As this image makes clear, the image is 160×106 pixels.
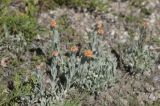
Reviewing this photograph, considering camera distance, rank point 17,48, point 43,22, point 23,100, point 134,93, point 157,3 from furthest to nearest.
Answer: point 157,3 < point 43,22 < point 17,48 < point 134,93 < point 23,100

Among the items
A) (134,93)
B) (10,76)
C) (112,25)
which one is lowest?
(134,93)

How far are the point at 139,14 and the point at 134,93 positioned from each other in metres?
1.55

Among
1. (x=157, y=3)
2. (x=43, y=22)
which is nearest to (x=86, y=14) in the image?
(x=43, y=22)

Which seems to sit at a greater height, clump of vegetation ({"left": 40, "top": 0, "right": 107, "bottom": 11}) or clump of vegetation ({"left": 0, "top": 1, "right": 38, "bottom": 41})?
clump of vegetation ({"left": 40, "top": 0, "right": 107, "bottom": 11})

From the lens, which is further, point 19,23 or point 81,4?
point 81,4

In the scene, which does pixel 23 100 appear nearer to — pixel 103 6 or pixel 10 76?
pixel 10 76

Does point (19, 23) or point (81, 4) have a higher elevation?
point (81, 4)

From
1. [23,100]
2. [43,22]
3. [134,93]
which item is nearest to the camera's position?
[23,100]

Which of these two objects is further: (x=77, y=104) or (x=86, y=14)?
(x=86, y=14)

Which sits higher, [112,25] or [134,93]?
[112,25]

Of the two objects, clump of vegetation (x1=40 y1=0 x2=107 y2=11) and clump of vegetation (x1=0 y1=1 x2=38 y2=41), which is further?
clump of vegetation (x1=40 y1=0 x2=107 y2=11)

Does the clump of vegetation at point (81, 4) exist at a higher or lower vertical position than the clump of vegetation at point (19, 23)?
higher

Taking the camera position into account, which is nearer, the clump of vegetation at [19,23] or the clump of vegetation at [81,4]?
the clump of vegetation at [19,23]

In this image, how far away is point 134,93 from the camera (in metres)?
4.59
